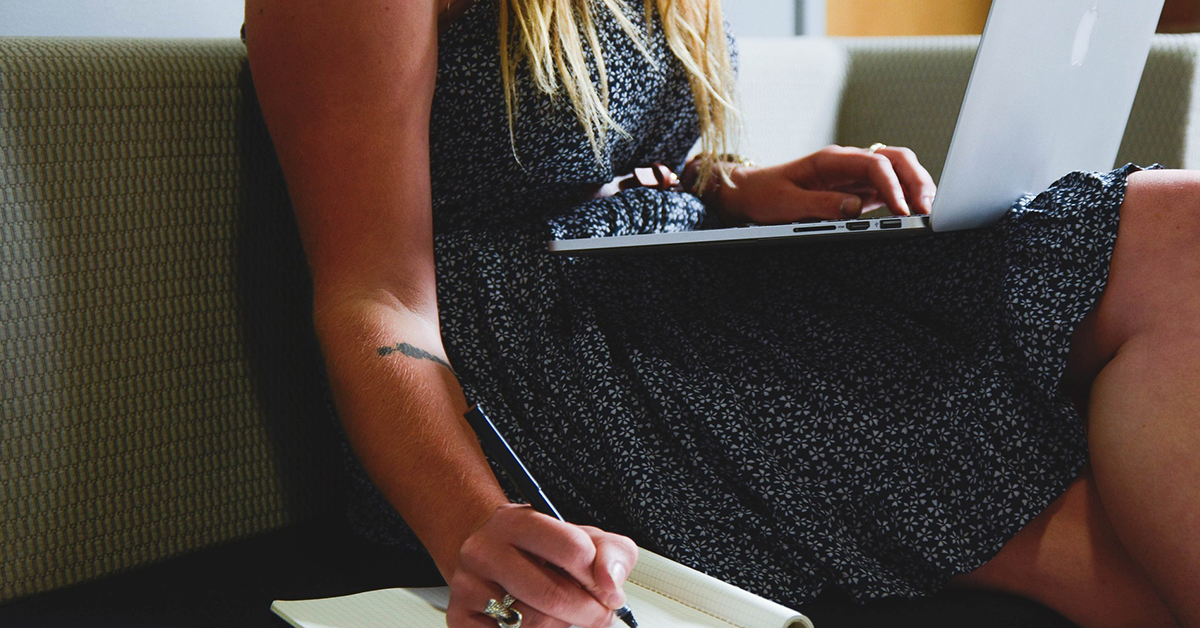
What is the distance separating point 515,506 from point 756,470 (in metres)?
0.23

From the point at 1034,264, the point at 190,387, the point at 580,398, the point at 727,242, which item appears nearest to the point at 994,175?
the point at 1034,264

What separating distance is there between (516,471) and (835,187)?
19.9 inches

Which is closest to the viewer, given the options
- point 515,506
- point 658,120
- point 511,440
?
point 515,506

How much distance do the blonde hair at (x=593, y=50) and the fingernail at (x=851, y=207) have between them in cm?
15

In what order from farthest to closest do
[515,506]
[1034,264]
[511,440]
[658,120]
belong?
[658,120] < [511,440] < [1034,264] < [515,506]

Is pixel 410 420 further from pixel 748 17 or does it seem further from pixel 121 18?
pixel 748 17

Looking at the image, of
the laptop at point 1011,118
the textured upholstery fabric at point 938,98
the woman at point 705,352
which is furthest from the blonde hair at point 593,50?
the textured upholstery fabric at point 938,98

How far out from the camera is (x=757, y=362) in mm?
748

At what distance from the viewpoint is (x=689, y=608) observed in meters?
0.60

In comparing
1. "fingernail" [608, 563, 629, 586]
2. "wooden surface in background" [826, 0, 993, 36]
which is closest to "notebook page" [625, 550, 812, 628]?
"fingernail" [608, 563, 629, 586]

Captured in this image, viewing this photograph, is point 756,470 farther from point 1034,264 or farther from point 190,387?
point 190,387

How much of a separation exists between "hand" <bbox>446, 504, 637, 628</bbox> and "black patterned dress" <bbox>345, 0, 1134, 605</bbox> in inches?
7.8

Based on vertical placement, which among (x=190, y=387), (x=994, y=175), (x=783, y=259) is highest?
(x=994, y=175)

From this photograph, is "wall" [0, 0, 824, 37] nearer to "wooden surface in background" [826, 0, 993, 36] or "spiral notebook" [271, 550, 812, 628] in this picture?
"spiral notebook" [271, 550, 812, 628]
